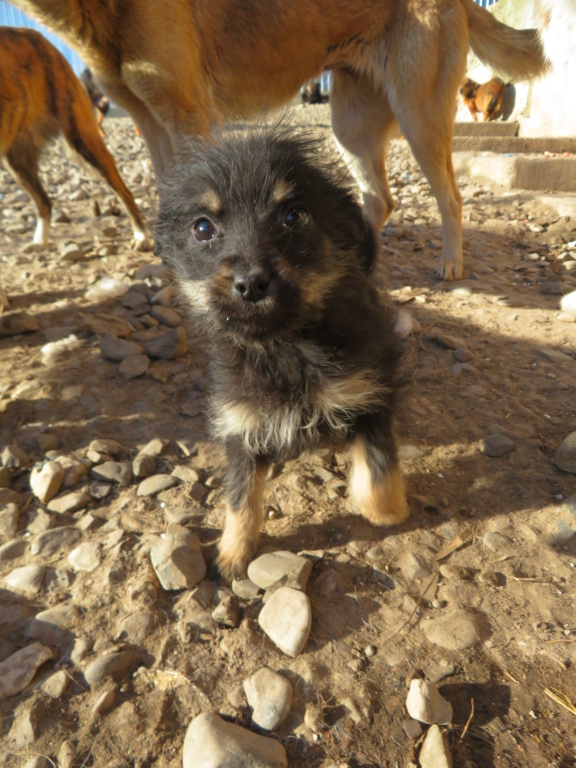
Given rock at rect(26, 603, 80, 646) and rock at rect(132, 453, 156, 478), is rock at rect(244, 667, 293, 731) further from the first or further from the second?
rock at rect(132, 453, 156, 478)

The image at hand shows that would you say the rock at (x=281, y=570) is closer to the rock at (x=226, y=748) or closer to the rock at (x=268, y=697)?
the rock at (x=268, y=697)

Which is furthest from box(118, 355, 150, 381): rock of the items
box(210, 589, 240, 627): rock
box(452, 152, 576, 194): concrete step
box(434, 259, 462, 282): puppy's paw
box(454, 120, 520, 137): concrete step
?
box(454, 120, 520, 137): concrete step

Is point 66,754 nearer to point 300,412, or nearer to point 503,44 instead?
point 300,412

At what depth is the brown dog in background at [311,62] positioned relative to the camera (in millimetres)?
3744

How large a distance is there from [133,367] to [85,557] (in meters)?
1.45

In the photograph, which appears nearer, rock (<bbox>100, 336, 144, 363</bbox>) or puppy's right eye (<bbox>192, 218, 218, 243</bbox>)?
puppy's right eye (<bbox>192, 218, 218, 243</bbox>)


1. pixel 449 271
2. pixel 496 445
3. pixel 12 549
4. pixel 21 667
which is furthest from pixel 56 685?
pixel 449 271

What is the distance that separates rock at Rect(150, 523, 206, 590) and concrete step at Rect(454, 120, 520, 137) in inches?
349

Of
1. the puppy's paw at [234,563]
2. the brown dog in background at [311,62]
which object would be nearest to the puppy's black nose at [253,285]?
the puppy's paw at [234,563]

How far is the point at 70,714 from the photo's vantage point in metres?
1.69

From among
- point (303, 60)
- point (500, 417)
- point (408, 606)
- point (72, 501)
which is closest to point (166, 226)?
point (72, 501)

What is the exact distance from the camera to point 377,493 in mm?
2240

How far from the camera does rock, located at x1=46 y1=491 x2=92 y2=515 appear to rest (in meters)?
2.52

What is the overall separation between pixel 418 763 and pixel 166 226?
2.18 meters
